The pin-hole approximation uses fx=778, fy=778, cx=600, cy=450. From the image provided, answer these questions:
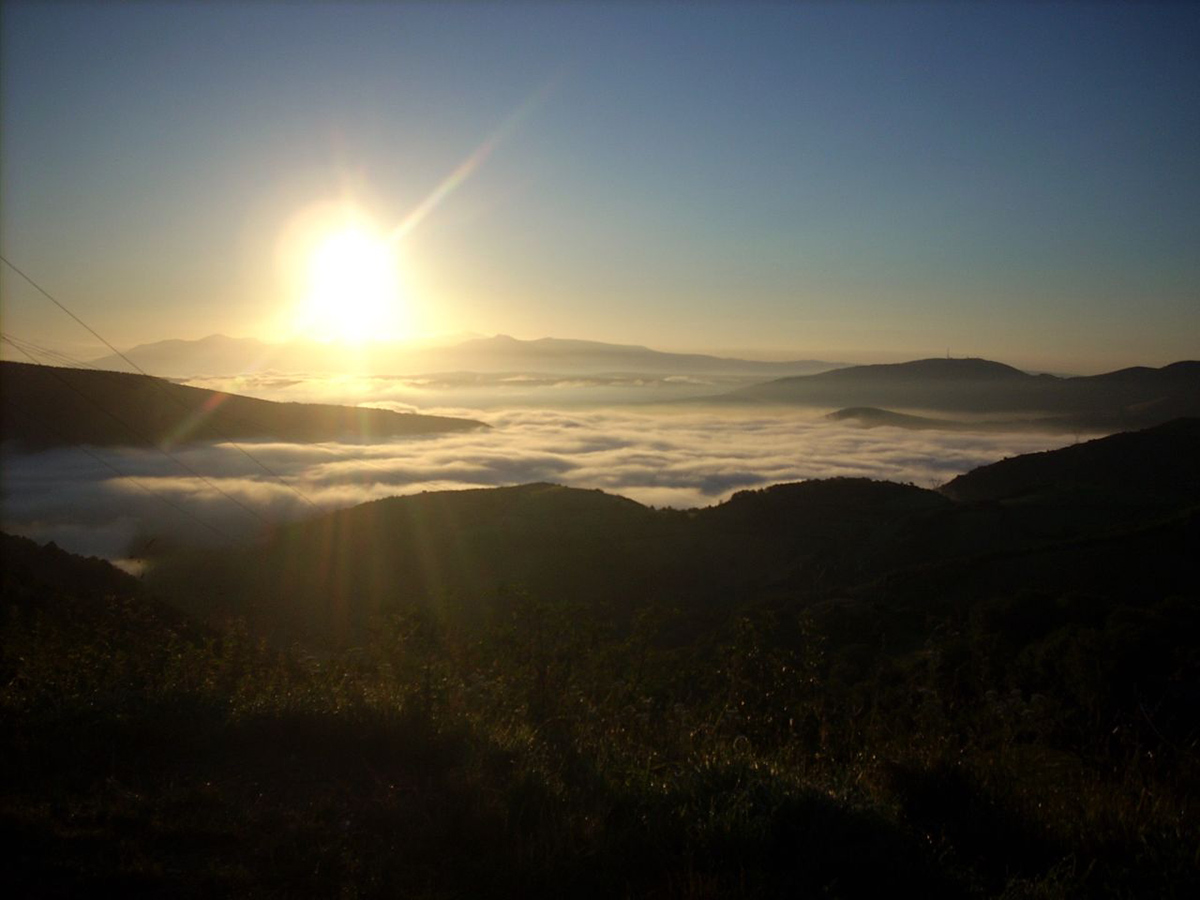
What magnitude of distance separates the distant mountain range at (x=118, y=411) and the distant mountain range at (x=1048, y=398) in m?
104

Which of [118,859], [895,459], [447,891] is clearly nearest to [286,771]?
[118,859]

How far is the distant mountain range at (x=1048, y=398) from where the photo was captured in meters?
112

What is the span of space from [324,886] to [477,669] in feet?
8.79

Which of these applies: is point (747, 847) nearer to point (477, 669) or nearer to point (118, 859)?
point (118, 859)

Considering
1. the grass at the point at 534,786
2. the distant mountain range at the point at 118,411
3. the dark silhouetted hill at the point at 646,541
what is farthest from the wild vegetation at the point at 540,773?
the distant mountain range at the point at 118,411

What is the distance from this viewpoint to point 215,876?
115 inches

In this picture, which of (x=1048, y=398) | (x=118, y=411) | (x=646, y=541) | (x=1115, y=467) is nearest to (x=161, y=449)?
(x=118, y=411)

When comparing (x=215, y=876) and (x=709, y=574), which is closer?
(x=215, y=876)

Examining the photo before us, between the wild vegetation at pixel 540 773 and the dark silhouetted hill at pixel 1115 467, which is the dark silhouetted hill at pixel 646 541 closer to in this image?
the dark silhouetted hill at pixel 1115 467

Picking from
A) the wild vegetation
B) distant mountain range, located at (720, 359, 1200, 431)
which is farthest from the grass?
distant mountain range, located at (720, 359, 1200, 431)

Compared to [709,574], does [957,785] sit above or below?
above

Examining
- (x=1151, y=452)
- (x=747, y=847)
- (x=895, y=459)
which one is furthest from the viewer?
(x=895, y=459)

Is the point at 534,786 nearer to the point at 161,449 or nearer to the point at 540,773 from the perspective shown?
the point at 540,773

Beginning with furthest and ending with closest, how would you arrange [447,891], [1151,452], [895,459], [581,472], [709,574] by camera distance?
[895,459] < [581,472] < [1151,452] < [709,574] < [447,891]
